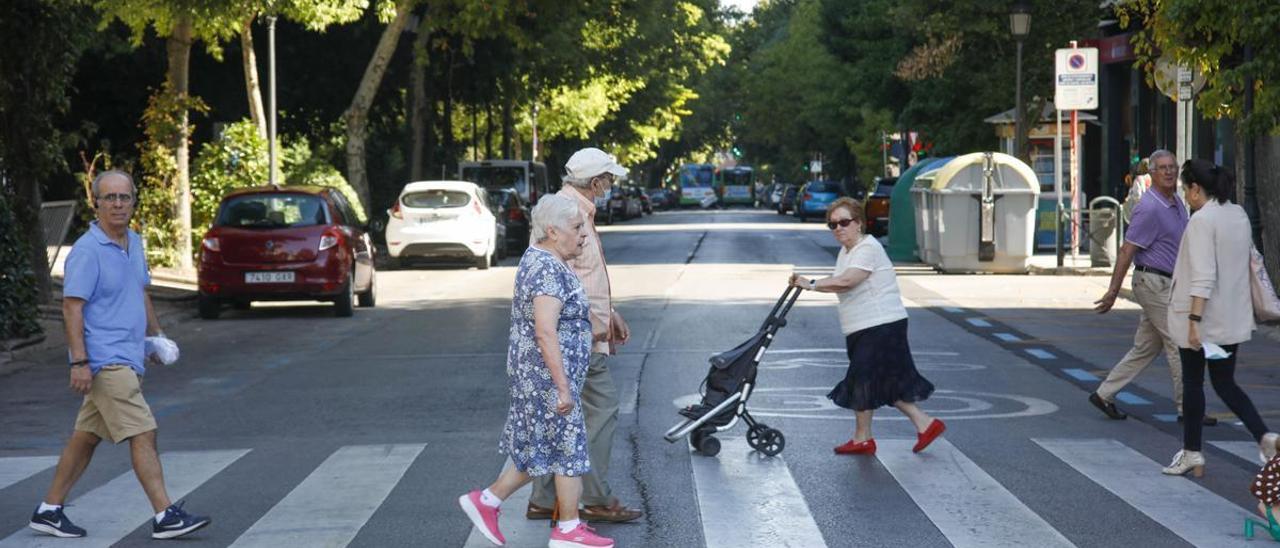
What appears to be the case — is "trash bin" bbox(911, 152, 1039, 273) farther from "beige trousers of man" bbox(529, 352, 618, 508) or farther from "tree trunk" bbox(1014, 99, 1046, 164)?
"beige trousers of man" bbox(529, 352, 618, 508)

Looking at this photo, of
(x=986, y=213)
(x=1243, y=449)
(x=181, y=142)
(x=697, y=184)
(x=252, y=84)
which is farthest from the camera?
(x=697, y=184)

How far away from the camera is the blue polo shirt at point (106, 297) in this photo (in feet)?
25.2

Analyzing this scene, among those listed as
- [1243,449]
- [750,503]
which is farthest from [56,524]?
[1243,449]

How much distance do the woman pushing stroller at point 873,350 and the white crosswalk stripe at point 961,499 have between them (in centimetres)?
16

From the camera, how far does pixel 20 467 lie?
32.7ft

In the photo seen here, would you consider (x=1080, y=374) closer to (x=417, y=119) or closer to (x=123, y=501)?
(x=123, y=501)

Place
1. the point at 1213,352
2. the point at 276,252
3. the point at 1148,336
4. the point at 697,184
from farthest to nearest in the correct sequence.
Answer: the point at 697,184 → the point at 276,252 → the point at 1148,336 → the point at 1213,352

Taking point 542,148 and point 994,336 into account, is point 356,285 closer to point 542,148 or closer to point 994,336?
point 994,336

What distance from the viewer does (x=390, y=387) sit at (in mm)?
13492

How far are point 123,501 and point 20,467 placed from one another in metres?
1.53

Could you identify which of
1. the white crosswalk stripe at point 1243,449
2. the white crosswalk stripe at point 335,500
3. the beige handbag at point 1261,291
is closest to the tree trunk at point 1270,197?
the white crosswalk stripe at point 1243,449

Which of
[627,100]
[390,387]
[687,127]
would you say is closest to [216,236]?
[390,387]

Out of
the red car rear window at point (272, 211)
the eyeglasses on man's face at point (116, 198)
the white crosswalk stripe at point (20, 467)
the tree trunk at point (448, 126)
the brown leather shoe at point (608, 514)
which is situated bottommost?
the white crosswalk stripe at point (20, 467)

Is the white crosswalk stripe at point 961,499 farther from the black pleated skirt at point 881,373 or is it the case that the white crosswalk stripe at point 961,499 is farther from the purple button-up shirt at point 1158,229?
the purple button-up shirt at point 1158,229
